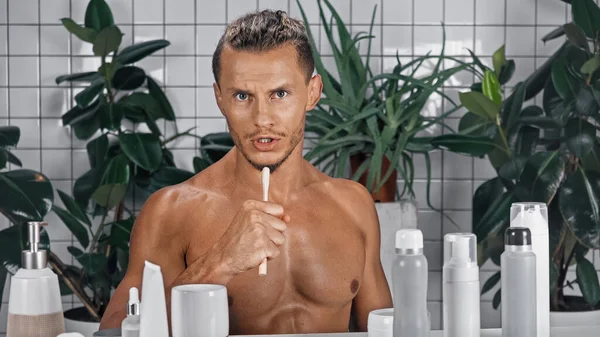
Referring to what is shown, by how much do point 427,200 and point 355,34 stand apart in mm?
686

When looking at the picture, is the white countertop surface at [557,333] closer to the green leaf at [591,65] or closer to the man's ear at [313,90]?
the man's ear at [313,90]

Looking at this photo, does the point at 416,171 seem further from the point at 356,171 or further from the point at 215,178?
the point at 215,178

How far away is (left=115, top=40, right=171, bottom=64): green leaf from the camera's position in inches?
116

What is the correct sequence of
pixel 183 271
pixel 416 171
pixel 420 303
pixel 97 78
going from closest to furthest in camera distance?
pixel 420 303
pixel 183 271
pixel 97 78
pixel 416 171

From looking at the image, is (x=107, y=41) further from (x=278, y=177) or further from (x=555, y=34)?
(x=555, y=34)

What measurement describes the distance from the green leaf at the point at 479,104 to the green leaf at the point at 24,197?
53.4 inches

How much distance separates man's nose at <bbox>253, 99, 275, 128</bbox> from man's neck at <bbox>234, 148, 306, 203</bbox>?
12 cm

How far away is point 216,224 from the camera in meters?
1.66

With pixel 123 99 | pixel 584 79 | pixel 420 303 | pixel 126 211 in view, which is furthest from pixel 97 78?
pixel 420 303

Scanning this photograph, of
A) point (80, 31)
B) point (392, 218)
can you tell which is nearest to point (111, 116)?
point (80, 31)

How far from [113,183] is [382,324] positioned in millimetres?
1708

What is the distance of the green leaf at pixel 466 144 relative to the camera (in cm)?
267

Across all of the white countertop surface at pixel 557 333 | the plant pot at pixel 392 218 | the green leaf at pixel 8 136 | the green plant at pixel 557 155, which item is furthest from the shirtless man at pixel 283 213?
the green leaf at pixel 8 136

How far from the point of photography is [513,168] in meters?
2.68
